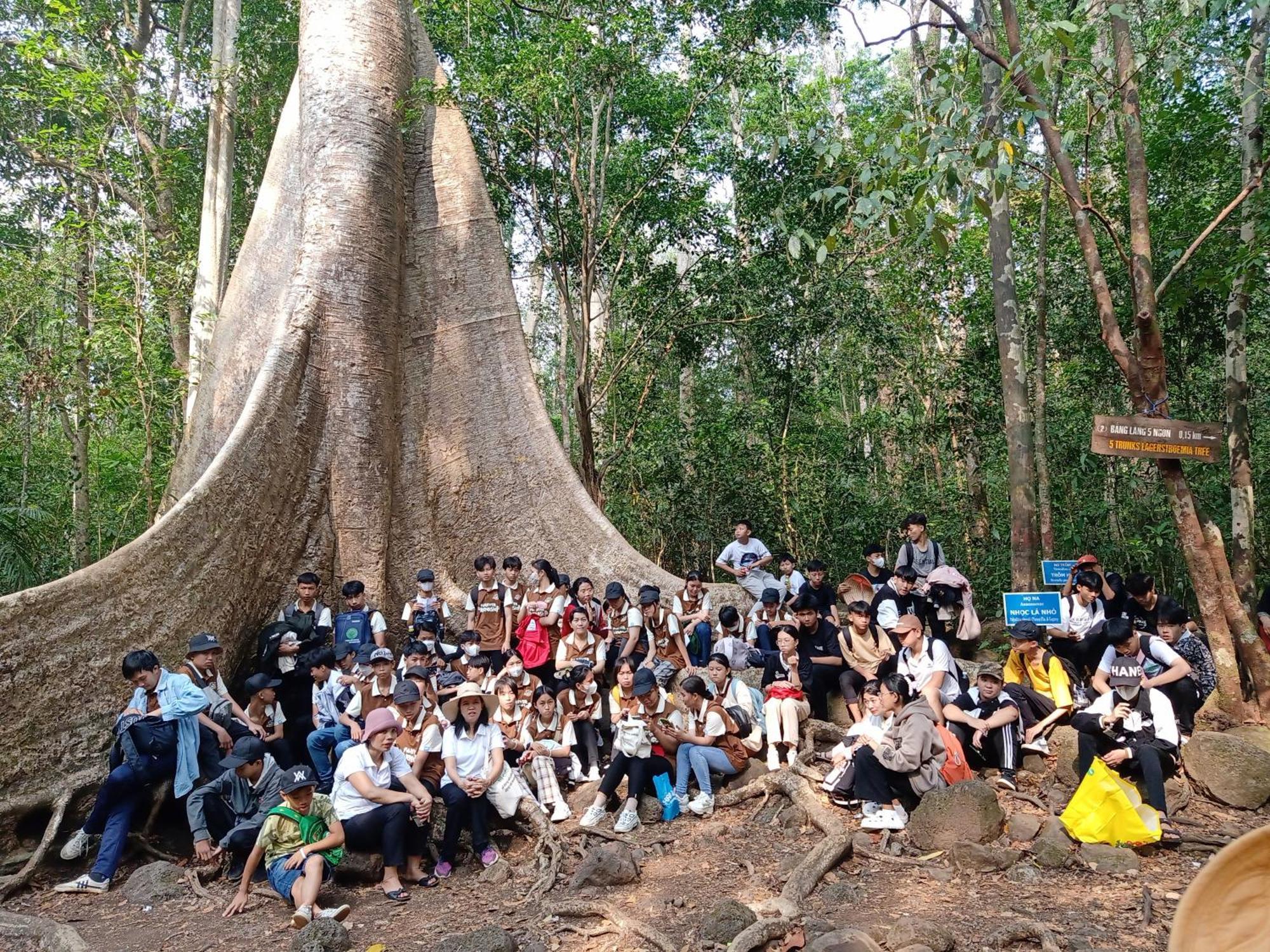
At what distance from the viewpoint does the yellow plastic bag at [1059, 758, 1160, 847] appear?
524 centimetres

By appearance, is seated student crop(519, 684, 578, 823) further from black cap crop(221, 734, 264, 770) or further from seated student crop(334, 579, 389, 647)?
black cap crop(221, 734, 264, 770)

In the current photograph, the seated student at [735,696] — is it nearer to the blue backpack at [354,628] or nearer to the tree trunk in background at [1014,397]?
the blue backpack at [354,628]

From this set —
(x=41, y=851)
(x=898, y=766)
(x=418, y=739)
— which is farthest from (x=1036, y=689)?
(x=41, y=851)

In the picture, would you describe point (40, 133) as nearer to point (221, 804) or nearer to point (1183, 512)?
point (221, 804)

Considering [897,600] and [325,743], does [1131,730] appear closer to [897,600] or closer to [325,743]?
[897,600]

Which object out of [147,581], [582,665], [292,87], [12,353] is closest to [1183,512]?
[582,665]

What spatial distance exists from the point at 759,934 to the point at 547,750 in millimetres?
2671

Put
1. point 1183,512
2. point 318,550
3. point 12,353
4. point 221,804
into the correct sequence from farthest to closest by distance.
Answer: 1. point 12,353
2. point 318,550
3. point 1183,512
4. point 221,804

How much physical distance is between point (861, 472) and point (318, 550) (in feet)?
26.3

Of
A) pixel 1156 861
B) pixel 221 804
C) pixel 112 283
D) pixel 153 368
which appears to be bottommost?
pixel 1156 861

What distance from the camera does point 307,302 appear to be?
8.32 meters

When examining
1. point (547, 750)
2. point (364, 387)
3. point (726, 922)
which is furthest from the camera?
point (364, 387)

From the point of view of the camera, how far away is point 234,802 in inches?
227

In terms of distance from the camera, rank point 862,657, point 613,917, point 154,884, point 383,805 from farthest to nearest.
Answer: point 862,657, point 383,805, point 154,884, point 613,917
